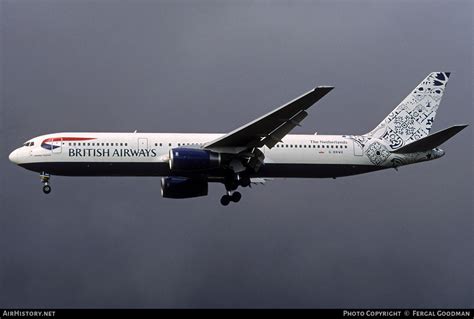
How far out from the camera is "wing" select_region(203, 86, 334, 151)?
5882cm

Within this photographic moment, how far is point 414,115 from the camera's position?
69.7m

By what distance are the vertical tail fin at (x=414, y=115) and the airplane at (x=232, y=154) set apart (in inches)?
3.6

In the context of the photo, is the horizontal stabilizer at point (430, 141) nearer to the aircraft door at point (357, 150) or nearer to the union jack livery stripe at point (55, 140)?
the aircraft door at point (357, 150)

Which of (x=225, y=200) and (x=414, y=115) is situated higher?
(x=414, y=115)

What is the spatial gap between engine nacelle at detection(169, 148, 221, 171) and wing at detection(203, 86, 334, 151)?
71cm

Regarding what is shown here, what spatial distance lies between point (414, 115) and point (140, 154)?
18.4 m

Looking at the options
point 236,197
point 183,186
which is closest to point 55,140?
point 183,186

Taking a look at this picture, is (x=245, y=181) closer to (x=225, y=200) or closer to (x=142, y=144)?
(x=225, y=200)

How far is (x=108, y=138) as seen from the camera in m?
64.1

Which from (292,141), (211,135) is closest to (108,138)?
(211,135)

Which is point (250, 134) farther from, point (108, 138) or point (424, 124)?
point (424, 124)

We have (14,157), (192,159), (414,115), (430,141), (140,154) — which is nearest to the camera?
(192,159)

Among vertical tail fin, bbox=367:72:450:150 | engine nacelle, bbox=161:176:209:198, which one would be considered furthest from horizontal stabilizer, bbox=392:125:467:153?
engine nacelle, bbox=161:176:209:198

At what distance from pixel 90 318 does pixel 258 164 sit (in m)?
16.9
